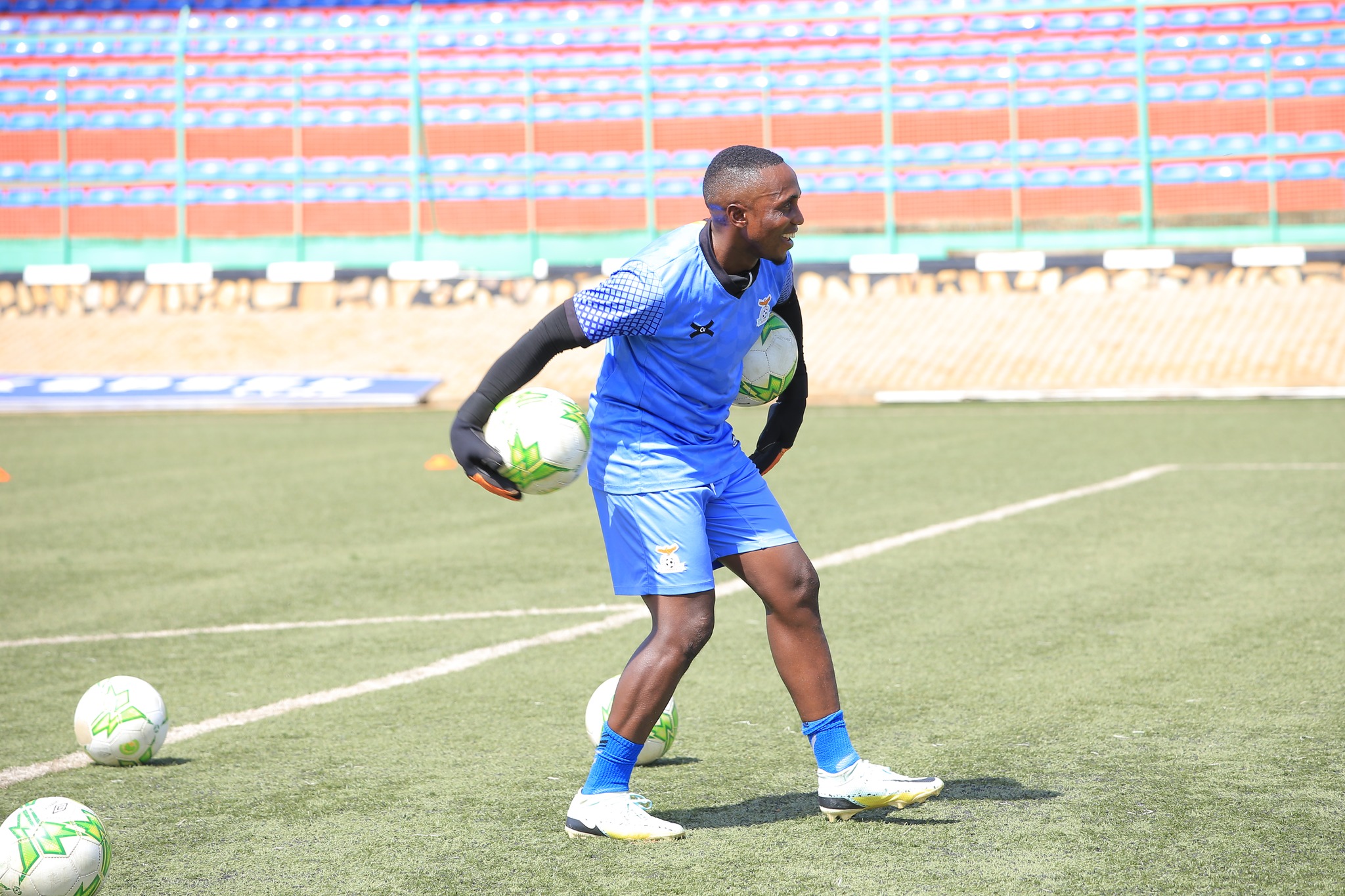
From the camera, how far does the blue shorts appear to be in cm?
380

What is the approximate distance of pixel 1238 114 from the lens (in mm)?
22453

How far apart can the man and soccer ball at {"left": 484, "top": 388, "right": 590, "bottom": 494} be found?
50 millimetres

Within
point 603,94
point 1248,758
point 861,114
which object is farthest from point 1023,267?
point 1248,758

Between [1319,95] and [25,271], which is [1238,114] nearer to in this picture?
[1319,95]

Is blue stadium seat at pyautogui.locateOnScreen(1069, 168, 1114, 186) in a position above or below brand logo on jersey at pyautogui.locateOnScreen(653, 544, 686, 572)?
above

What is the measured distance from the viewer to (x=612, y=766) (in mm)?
3838

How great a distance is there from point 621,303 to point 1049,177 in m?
19.9

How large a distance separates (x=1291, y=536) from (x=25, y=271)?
20170 mm

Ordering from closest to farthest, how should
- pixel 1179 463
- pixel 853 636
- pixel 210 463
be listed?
pixel 853 636
pixel 1179 463
pixel 210 463

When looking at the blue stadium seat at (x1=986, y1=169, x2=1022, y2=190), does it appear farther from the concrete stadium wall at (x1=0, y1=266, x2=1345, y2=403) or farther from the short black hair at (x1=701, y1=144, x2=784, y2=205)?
the short black hair at (x1=701, y1=144, x2=784, y2=205)

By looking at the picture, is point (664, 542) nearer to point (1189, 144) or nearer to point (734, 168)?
point (734, 168)

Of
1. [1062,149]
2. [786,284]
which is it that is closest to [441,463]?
[786,284]

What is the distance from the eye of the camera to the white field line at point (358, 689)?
15.0ft

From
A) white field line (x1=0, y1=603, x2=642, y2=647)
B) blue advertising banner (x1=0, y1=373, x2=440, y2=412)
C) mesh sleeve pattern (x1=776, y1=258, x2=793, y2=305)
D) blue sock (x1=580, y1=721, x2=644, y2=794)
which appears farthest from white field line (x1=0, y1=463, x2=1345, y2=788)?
blue advertising banner (x1=0, y1=373, x2=440, y2=412)
